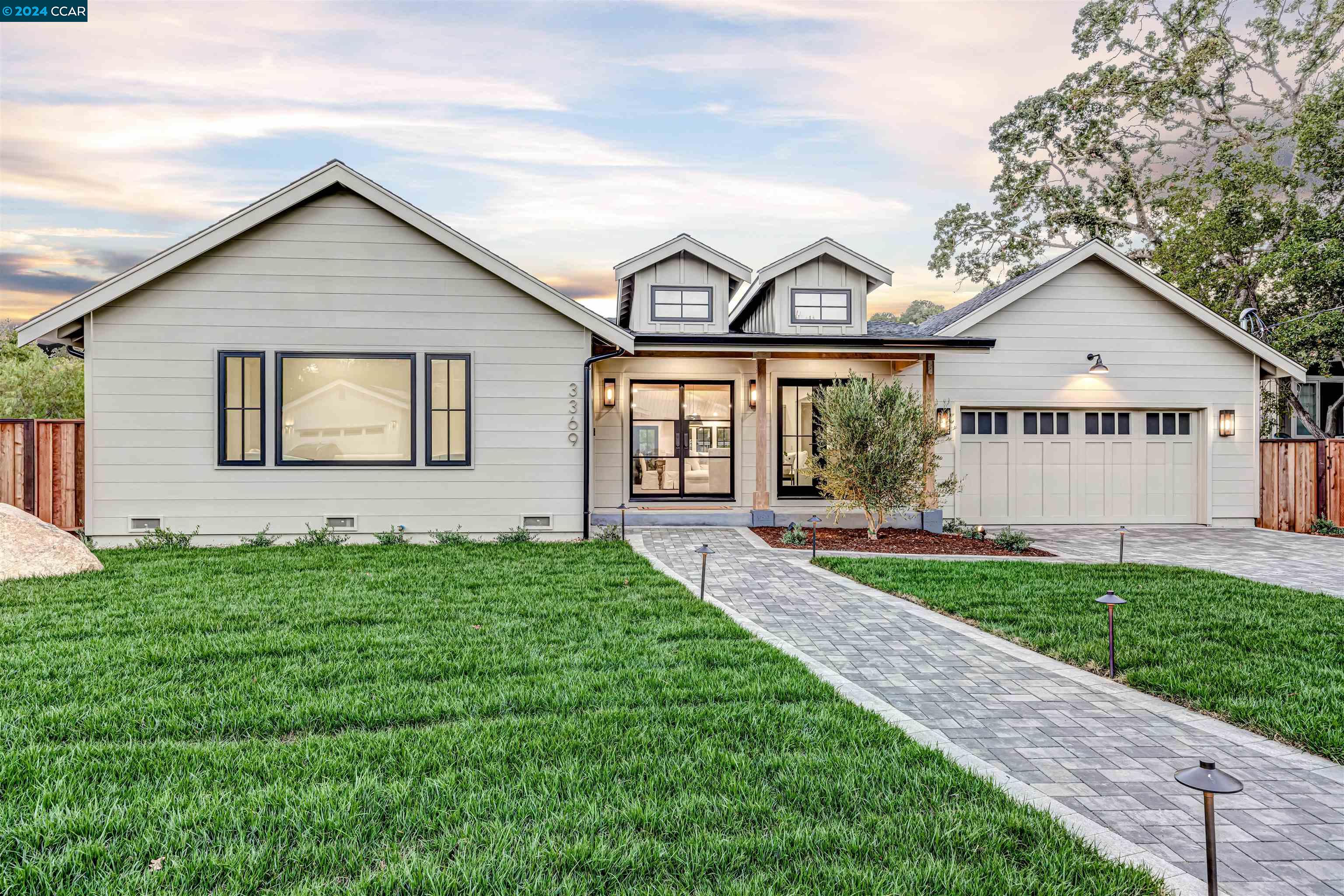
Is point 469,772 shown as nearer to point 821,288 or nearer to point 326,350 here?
point 326,350

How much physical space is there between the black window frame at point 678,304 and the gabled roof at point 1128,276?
4.33 metres

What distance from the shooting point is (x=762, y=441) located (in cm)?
1232

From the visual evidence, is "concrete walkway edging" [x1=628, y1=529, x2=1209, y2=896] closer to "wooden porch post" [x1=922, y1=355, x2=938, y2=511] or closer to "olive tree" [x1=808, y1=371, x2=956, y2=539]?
"olive tree" [x1=808, y1=371, x2=956, y2=539]

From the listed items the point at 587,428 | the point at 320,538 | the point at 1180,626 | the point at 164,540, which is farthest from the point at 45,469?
the point at 1180,626

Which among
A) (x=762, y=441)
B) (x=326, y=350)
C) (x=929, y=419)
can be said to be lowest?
(x=762, y=441)

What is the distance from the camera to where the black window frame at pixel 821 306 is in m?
13.3

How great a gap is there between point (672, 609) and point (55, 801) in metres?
4.12

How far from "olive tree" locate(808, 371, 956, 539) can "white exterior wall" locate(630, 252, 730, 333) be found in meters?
3.17

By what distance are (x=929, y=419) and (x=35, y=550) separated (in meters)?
11.9

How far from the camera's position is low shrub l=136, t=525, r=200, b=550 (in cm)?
980

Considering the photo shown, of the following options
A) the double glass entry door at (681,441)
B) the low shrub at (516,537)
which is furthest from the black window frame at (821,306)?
the low shrub at (516,537)

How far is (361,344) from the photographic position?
413 inches

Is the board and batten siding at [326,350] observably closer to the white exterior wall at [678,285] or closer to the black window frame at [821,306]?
the white exterior wall at [678,285]

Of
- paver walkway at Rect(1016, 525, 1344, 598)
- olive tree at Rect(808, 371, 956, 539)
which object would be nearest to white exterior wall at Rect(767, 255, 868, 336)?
olive tree at Rect(808, 371, 956, 539)
